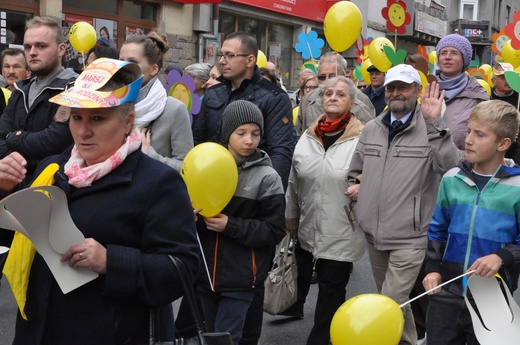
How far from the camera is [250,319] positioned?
444cm

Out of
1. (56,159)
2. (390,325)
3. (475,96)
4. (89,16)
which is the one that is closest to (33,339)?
(56,159)

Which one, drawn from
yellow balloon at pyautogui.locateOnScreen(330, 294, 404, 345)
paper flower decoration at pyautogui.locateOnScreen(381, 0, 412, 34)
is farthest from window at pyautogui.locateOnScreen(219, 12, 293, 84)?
yellow balloon at pyautogui.locateOnScreen(330, 294, 404, 345)

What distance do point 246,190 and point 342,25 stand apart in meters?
4.51

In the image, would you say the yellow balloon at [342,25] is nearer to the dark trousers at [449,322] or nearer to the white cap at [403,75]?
the white cap at [403,75]

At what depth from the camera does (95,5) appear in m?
14.2

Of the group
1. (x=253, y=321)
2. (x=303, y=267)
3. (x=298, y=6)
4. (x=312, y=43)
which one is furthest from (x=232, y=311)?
(x=298, y=6)

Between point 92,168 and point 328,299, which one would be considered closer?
point 92,168

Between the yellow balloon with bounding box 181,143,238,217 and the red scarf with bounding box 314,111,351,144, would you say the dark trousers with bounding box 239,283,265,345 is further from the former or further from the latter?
the red scarf with bounding box 314,111,351,144

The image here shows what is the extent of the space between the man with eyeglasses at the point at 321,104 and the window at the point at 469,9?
142 feet

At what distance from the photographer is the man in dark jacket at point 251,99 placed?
5.20 metres

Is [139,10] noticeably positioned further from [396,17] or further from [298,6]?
[298,6]

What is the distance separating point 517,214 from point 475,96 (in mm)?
1947

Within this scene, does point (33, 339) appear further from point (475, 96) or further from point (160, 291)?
point (475, 96)

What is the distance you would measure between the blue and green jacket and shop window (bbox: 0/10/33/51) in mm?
10133
